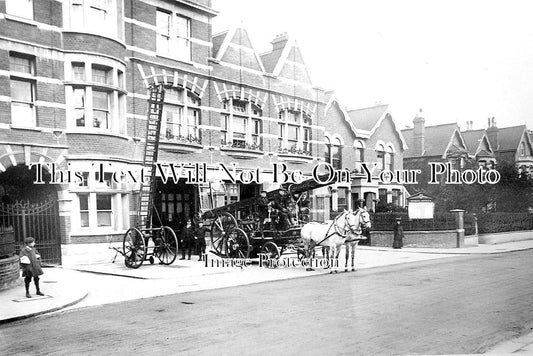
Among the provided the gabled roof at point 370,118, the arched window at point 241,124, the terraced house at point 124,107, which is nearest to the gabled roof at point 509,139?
the terraced house at point 124,107

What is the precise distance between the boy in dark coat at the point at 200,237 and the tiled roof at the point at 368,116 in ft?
67.4

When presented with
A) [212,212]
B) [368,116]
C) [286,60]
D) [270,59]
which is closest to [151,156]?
[212,212]

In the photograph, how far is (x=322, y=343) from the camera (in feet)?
21.5

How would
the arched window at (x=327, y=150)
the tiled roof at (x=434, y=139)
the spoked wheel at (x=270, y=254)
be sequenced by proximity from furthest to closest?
the arched window at (x=327, y=150) → the tiled roof at (x=434, y=139) → the spoked wheel at (x=270, y=254)

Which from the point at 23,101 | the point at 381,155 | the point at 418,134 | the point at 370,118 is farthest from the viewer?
the point at 418,134

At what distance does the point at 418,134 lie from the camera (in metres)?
39.9

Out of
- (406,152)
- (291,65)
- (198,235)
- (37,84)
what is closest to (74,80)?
(37,84)

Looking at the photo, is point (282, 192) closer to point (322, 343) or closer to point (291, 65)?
point (322, 343)

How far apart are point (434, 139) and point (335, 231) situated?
21927mm

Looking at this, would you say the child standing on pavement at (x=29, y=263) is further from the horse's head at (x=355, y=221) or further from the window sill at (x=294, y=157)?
the window sill at (x=294, y=157)

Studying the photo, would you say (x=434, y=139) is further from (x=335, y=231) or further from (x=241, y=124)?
(x=335, y=231)

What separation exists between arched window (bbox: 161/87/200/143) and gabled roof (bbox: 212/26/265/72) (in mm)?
2779

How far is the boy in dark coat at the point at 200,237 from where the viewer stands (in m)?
18.1

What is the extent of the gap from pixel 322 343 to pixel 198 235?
39.8 ft
